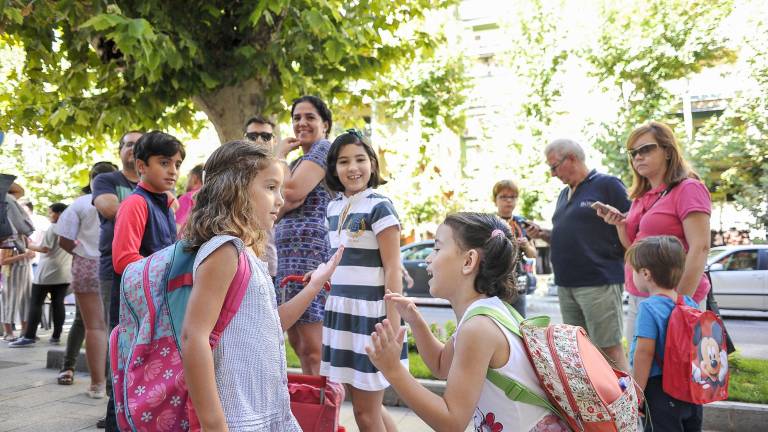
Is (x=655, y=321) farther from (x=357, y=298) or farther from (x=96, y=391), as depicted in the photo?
(x=96, y=391)

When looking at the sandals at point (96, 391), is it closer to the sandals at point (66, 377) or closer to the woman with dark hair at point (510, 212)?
the sandals at point (66, 377)

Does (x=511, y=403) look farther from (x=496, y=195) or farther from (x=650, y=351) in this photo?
(x=496, y=195)

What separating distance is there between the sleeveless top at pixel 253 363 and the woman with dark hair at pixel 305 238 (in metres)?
1.58

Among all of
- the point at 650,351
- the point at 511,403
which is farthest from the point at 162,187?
the point at 650,351

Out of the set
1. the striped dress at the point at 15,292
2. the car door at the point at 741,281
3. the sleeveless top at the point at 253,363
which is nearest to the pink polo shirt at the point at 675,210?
the sleeveless top at the point at 253,363

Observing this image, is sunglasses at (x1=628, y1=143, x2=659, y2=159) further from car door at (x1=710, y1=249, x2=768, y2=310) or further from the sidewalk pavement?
car door at (x1=710, y1=249, x2=768, y2=310)

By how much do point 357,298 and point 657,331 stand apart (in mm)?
1523

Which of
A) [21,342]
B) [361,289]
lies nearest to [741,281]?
[361,289]

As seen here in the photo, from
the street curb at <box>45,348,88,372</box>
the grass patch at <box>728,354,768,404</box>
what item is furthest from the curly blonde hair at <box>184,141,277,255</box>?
the street curb at <box>45,348,88,372</box>

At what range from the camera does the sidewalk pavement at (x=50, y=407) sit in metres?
4.79

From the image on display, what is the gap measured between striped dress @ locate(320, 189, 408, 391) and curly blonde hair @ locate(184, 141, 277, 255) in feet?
3.94

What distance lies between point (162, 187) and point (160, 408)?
173cm

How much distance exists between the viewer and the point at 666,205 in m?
3.79

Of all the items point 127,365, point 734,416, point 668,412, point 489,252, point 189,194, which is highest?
point 189,194
